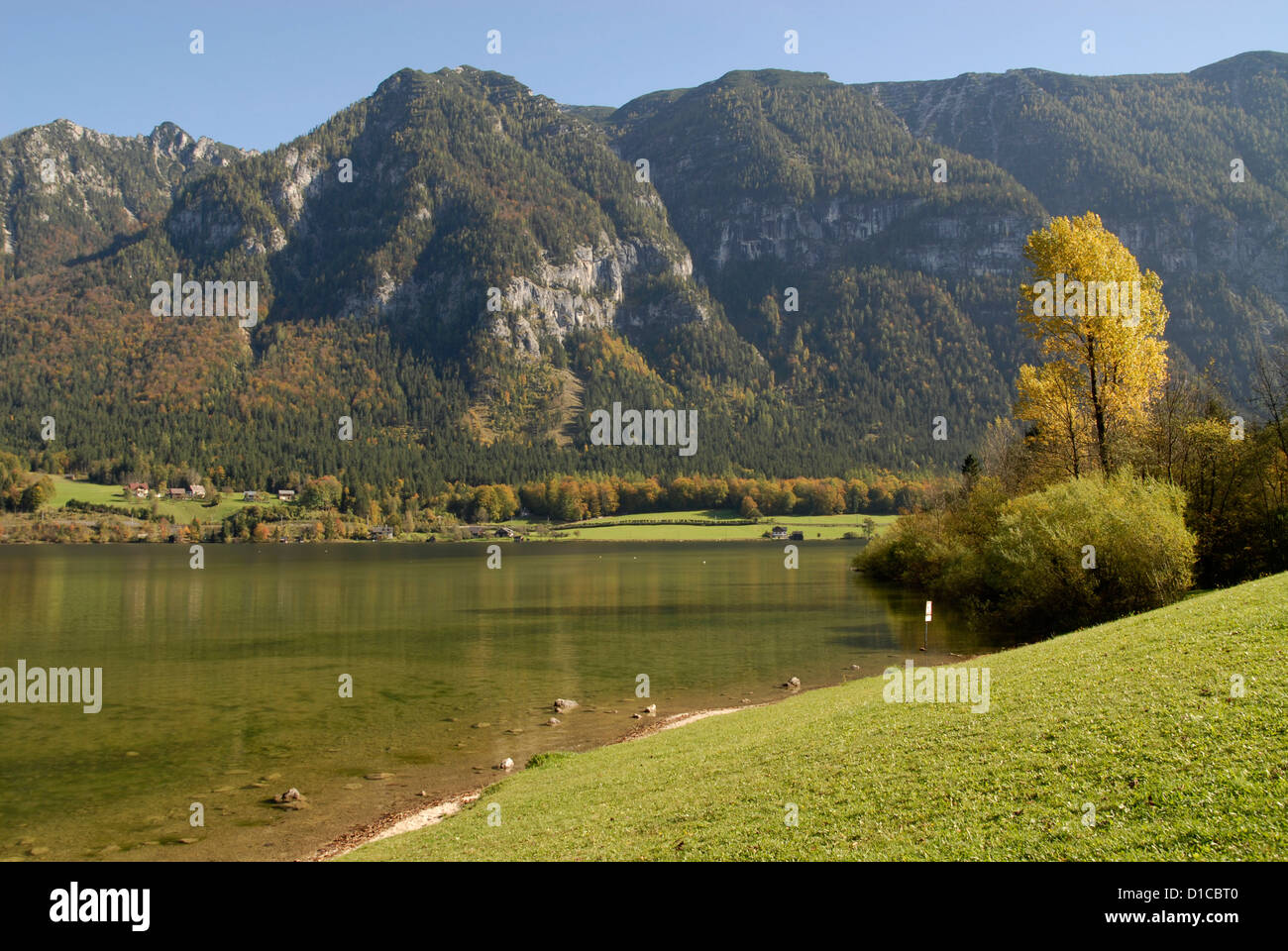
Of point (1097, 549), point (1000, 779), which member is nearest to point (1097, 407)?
point (1097, 549)

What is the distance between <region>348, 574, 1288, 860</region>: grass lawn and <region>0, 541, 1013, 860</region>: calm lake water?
744cm

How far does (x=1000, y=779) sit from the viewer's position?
1378 centimetres

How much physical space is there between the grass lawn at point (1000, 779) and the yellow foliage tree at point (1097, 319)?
22.7 meters

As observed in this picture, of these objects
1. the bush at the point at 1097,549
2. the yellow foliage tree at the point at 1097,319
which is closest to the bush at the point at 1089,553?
the bush at the point at 1097,549

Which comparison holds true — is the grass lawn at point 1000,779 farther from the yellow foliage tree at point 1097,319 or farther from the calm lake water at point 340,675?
the yellow foliage tree at point 1097,319

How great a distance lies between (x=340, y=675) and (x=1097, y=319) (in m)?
43.7

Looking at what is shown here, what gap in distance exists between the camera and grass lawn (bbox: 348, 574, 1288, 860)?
11359 millimetres

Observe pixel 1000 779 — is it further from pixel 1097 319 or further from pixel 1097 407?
pixel 1097 407

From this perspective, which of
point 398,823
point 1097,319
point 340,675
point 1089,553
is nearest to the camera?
point 398,823

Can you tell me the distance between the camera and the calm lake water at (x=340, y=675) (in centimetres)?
2466
